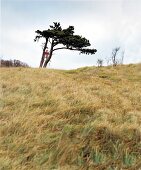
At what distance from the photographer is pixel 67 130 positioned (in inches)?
241

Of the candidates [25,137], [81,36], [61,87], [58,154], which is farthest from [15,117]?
[81,36]

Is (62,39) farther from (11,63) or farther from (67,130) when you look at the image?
(67,130)

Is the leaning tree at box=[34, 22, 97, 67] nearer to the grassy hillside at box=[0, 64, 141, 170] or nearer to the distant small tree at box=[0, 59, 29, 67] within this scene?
the distant small tree at box=[0, 59, 29, 67]

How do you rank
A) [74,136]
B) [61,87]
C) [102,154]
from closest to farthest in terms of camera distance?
[102,154]
[74,136]
[61,87]

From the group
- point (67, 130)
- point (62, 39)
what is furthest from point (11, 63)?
point (67, 130)

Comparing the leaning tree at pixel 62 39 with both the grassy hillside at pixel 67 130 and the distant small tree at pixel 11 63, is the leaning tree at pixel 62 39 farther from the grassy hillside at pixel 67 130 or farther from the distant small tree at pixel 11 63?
the grassy hillside at pixel 67 130

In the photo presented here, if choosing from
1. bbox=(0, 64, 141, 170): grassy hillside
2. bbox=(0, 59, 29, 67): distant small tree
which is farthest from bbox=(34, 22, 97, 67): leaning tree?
bbox=(0, 64, 141, 170): grassy hillside

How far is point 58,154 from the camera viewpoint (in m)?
5.36

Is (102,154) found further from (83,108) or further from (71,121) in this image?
(83,108)

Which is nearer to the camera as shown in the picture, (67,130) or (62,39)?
(67,130)

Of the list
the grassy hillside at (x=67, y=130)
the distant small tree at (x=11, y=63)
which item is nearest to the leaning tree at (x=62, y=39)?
the distant small tree at (x=11, y=63)

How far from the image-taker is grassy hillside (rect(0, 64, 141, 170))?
5.21m

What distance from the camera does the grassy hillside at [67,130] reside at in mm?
5215

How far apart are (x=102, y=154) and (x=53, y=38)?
72.1 feet
